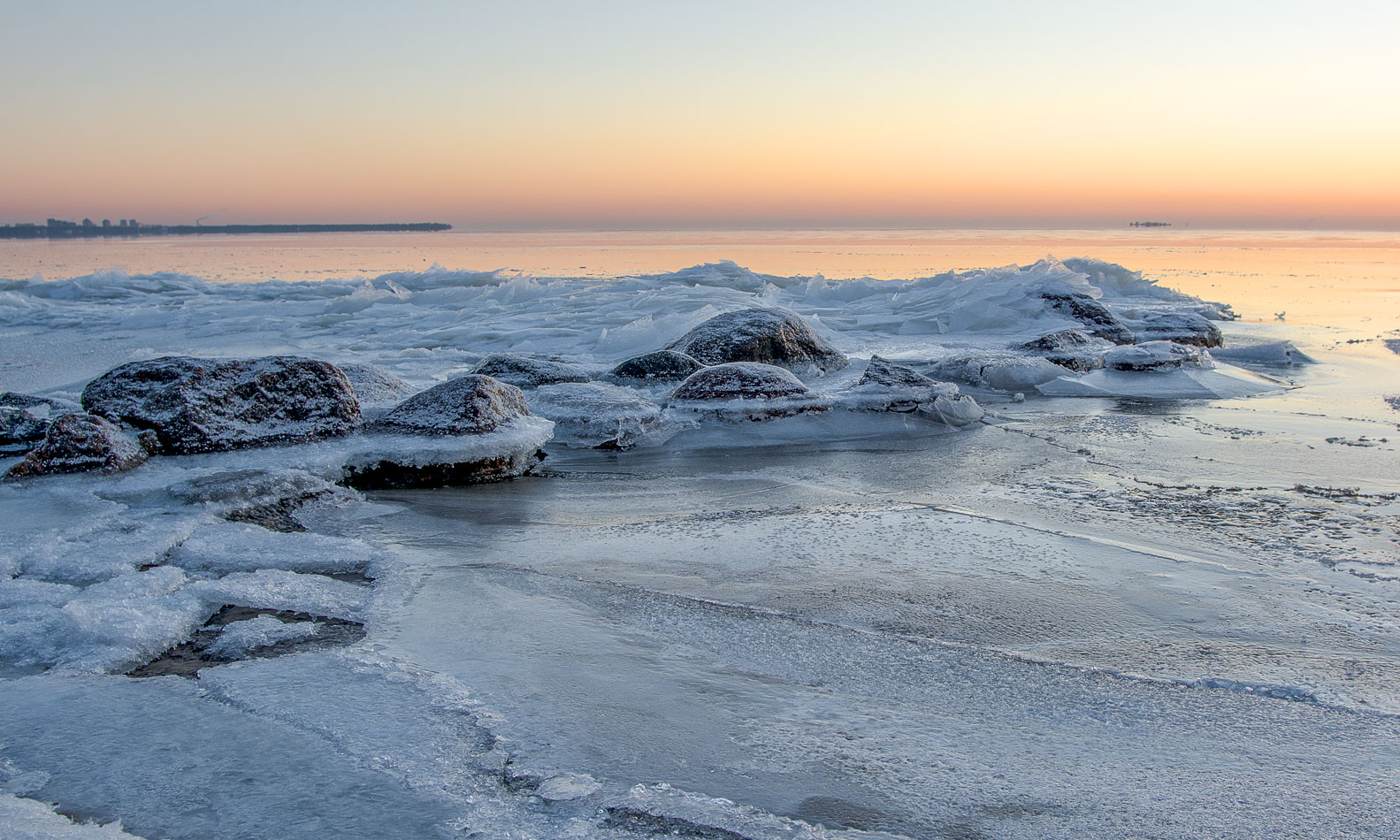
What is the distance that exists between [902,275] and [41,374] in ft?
54.7

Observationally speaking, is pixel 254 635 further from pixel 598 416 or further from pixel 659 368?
pixel 659 368

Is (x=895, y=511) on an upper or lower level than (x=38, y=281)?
lower

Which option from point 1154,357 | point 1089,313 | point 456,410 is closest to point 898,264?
point 1089,313

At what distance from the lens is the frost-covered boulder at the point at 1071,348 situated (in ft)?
25.9

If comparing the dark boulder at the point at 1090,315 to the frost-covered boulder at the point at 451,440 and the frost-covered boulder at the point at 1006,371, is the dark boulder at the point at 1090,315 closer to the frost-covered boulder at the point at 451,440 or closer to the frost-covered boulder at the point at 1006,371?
the frost-covered boulder at the point at 1006,371

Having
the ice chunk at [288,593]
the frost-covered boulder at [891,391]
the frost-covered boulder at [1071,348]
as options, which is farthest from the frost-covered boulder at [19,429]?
the frost-covered boulder at [1071,348]

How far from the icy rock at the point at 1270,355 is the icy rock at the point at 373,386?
7444 millimetres

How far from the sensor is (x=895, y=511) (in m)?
3.70

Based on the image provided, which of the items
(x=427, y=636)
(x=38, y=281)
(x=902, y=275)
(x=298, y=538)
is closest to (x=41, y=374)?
(x=298, y=538)

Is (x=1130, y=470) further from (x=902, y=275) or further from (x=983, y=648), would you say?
(x=902, y=275)

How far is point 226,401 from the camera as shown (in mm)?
4492

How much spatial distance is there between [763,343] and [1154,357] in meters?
3.30

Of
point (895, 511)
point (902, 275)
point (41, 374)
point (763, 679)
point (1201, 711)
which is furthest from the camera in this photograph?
point (902, 275)

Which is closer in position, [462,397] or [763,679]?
[763,679]
